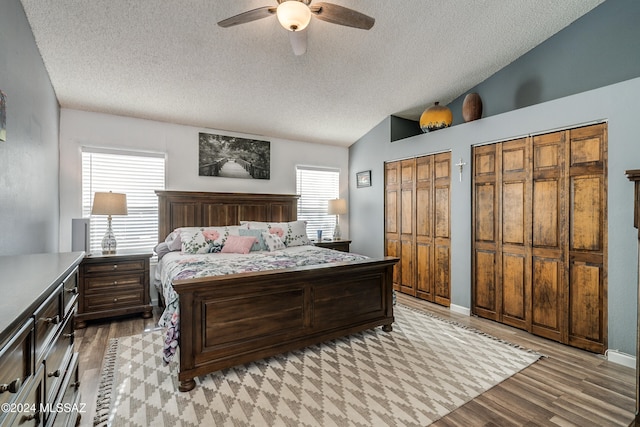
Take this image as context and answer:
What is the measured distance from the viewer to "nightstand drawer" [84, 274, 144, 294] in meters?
3.23

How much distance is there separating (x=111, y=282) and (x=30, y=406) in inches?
110

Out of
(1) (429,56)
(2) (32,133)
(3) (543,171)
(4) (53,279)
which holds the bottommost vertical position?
(4) (53,279)

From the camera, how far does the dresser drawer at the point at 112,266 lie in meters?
3.23

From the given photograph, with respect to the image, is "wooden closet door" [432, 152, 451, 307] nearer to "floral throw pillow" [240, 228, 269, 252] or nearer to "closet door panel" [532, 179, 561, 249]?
"closet door panel" [532, 179, 561, 249]

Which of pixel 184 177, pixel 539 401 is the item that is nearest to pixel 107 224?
pixel 184 177

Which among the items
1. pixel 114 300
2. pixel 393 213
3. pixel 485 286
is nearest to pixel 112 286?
pixel 114 300

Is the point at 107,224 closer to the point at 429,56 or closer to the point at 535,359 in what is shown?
the point at 429,56

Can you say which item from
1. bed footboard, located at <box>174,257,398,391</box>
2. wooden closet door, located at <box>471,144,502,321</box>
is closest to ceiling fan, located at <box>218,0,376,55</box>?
bed footboard, located at <box>174,257,398,391</box>

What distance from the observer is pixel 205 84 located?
11.0ft

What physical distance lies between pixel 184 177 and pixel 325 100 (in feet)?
7.23

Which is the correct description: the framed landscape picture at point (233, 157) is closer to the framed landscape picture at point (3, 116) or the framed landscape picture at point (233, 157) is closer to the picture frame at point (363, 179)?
the picture frame at point (363, 179)

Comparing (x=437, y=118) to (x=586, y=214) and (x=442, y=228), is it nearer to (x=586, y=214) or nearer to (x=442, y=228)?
(x=442, y=228)

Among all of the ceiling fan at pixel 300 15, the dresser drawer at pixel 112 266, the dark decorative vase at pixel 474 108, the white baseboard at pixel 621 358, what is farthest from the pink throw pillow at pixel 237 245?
the white baseboard at pixel 621 358

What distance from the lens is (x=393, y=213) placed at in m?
4.66
